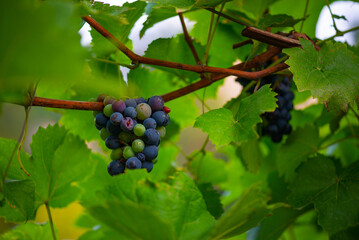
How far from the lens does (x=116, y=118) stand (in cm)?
49

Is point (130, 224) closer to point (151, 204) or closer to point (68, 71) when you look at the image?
point (151, 204)

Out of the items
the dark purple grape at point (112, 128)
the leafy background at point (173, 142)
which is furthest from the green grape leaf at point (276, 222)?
the dark purple grape at point (112, 128)

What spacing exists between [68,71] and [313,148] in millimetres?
675

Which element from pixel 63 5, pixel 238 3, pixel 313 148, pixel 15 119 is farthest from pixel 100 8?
pixel 15 119

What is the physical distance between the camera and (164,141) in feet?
3.00

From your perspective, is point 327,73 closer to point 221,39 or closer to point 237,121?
point 237,121

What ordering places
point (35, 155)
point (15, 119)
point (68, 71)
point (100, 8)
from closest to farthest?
1. point (68, 71)
2. point (100, 8)
3. point (35, 155)
4. point (15, 119)

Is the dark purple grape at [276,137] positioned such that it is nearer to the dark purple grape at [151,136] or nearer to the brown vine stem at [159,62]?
the brown vine stem at [159,62]

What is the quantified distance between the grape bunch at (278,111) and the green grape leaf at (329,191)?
10 centimetres

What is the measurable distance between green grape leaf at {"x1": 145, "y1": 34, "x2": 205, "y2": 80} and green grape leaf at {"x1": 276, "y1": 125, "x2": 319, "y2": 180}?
27cm

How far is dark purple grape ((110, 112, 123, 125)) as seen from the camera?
49 centimetres

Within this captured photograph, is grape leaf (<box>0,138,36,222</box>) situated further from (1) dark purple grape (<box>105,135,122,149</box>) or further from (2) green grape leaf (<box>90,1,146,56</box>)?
(2) green grape leaf (<box>90,1,146,56</box>)

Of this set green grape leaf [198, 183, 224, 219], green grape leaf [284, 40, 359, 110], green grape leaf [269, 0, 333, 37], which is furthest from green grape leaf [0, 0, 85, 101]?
green grape leaf [269, 0, 333, 37]

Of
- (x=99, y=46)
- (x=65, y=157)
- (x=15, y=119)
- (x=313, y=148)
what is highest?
(x=15, y=119)
